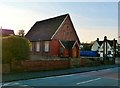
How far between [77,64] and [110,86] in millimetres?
15869

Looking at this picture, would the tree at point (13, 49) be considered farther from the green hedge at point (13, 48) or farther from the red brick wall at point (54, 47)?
the red brick wall at point (54, 47)

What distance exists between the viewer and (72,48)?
151 feet

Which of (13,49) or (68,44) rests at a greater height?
(68,44)

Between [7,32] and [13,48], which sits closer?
[13,48]

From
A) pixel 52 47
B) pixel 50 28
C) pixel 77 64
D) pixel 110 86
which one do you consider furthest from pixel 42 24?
pixel 110 86

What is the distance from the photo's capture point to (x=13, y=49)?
917 inches

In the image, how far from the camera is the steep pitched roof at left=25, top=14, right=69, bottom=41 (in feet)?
152

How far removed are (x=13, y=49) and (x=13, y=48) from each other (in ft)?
0.32

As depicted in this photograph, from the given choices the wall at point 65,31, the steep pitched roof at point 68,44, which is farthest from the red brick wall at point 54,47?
the steep pitched roof at point 68,44

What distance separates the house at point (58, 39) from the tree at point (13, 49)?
20967 mm

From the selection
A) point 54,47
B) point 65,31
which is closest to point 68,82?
point 54,47

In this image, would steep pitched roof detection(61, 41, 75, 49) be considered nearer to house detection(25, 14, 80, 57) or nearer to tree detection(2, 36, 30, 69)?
house detection(25, 14, 80, 57)

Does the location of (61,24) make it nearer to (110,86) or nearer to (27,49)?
(27,49)

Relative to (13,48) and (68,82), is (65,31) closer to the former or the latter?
(13,48)
